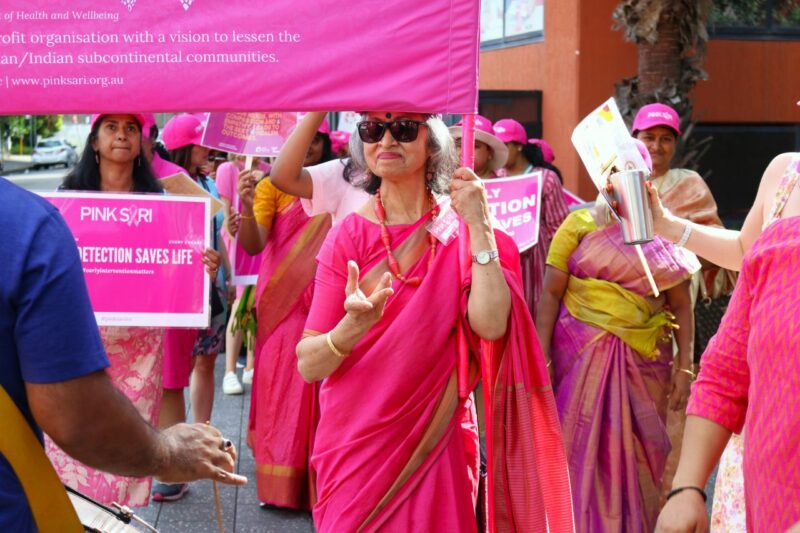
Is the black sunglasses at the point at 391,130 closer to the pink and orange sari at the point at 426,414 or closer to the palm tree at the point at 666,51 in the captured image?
the pink and orange sari at the point at 426,414

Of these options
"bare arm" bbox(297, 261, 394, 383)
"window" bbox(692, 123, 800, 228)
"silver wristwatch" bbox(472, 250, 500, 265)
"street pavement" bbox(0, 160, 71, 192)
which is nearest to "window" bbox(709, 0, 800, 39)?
"window" bbox(692, 123, 800, 228)

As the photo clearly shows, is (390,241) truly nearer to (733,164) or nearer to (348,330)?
(348,330)

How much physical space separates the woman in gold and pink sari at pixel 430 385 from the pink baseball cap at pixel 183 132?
3376mm

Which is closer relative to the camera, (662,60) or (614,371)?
(614,371)

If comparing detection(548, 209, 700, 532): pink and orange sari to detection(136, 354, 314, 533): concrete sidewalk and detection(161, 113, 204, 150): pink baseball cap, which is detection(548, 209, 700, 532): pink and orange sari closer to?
detection(136, 354, 314, 533): concrete sidewalk

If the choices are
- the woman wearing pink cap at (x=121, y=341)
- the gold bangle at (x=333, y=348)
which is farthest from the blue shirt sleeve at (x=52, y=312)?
the woman wearing pink cap at (x=121, y=341)

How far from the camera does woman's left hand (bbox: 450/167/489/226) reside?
3.66 m

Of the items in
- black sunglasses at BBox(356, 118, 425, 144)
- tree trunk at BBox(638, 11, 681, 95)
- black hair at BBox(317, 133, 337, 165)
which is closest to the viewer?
black sunglasses at BBox(356, 118, 425, 144)

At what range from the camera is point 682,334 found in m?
5.41

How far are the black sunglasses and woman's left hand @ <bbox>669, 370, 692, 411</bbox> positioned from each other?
216 centimetres

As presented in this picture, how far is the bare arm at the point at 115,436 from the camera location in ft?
7.13

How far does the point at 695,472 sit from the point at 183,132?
4827 mm

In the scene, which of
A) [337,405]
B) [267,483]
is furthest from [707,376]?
[267,483]

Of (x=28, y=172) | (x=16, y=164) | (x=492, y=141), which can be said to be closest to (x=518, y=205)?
(x=492, y=141)
